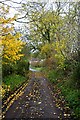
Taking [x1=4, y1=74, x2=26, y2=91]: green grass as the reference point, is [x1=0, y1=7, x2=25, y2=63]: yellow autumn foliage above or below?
above

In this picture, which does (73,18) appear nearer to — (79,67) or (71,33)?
(71,33)

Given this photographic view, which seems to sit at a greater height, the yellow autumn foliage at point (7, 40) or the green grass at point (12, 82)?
the yellow autumn foliage at point (7, 40)

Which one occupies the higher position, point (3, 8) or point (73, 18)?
point (3, 8)

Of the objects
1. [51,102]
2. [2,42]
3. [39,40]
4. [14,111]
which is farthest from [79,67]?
[39,40]

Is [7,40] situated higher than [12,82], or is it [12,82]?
[7,40]

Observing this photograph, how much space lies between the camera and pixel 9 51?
10.0 meters

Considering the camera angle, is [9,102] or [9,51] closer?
[9,51]

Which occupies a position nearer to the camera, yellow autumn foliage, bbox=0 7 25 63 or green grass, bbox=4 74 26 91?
yellow autumn foliage, bbox=0 7 25 63

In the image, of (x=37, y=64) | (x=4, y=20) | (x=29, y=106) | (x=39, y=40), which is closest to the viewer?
(x=4, y=20)

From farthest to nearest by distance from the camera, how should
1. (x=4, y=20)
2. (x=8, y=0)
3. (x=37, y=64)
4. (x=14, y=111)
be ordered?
(x=37, y=64)
(x=14, y=111)
(x=4, y=20)
(x=8, y=0)

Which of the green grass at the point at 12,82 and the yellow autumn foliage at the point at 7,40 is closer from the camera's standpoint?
the yellow autumn foliage at the point at 7,40

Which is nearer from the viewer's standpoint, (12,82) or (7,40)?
(7,40)

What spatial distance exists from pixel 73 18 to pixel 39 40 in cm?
2108

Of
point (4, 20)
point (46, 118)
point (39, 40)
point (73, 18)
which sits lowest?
point (39, 40)
